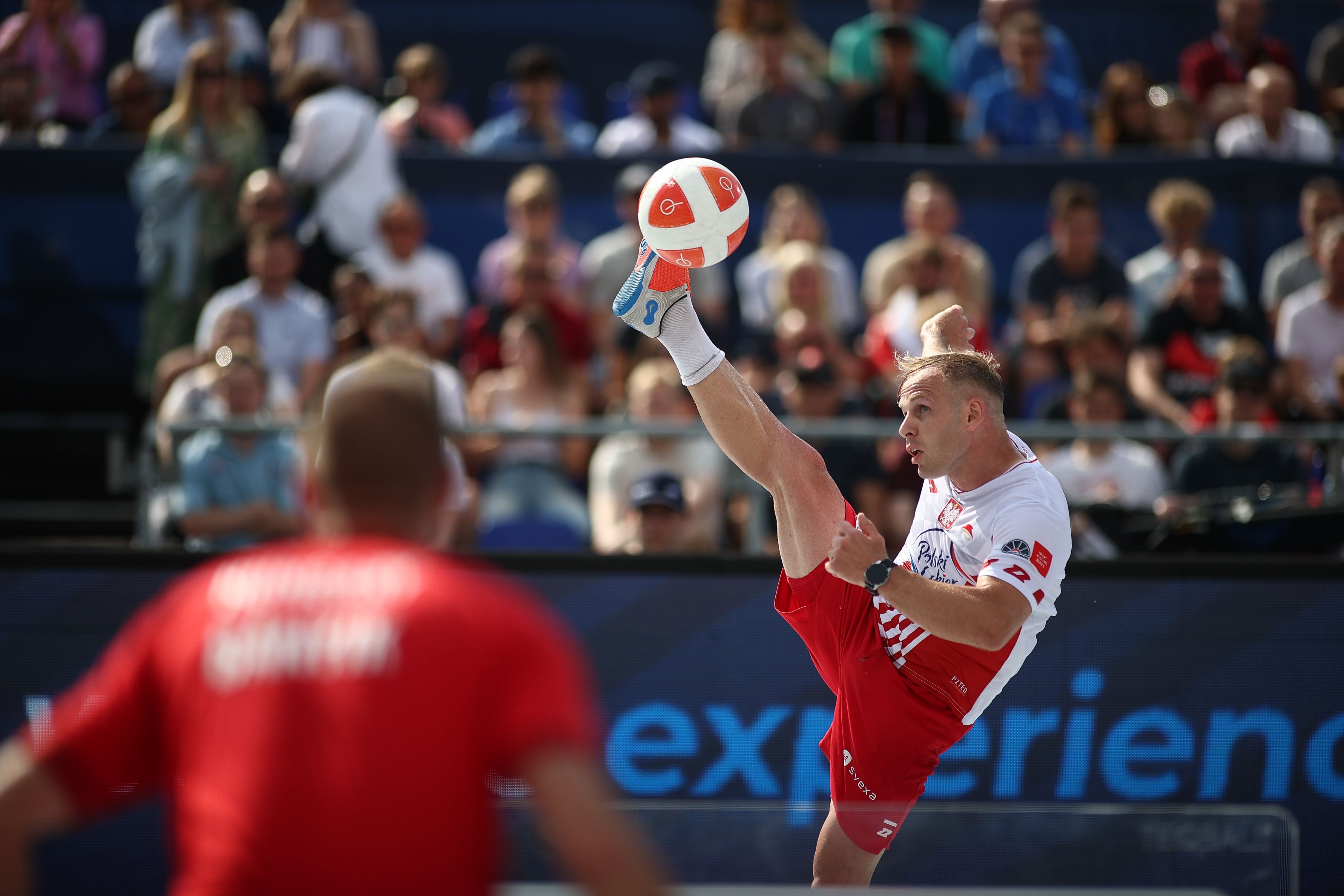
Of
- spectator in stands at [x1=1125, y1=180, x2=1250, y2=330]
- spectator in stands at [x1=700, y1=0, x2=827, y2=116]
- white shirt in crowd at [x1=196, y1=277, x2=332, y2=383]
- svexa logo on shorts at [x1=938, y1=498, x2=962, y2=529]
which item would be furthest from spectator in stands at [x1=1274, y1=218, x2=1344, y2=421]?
white shirt in crowd at [x1=196, y1=277, x2=332, y2=383]

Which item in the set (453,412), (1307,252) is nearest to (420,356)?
(453,412)

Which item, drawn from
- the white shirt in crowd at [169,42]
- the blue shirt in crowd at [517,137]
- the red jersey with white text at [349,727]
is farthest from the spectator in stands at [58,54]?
the red jersey with white text at [349,727]

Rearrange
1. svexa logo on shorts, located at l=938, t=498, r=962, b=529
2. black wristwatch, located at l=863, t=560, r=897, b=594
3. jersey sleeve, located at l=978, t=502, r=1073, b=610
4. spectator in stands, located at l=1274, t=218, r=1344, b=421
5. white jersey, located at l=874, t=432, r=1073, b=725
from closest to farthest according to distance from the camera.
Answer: black wristwatch, located at l=863, t=560, r=897, b=594 → jersey sleeve, located at l=978, t=502, r=1073, b=610 → white jersey, located at l=874, t=432, r=1073, b=725 → svexa logo on shorts, located at l=938, t=498, r=962, b=529 → spectator in stands, located at l=1274, t=218, r=1344, b=421

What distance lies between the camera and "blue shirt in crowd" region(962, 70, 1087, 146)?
11.7m

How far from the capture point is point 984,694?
5.18m

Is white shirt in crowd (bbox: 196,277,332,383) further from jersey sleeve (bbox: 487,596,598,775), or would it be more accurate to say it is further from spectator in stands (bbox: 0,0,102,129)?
jersey sleeve (bbox: 487,596,598,775)

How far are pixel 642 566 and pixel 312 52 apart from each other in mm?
6312

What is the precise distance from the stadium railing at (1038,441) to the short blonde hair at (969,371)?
210 centimetres

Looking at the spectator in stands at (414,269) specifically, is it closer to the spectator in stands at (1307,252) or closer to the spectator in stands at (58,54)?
the spectator in stands at (58,54)

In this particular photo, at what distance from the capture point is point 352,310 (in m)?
9.41

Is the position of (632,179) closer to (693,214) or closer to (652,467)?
(652,467)

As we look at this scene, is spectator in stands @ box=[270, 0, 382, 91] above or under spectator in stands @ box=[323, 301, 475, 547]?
above

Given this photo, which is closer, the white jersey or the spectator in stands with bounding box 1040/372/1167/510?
the white jersey

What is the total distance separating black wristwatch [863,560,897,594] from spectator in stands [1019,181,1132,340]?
19.2 feet
